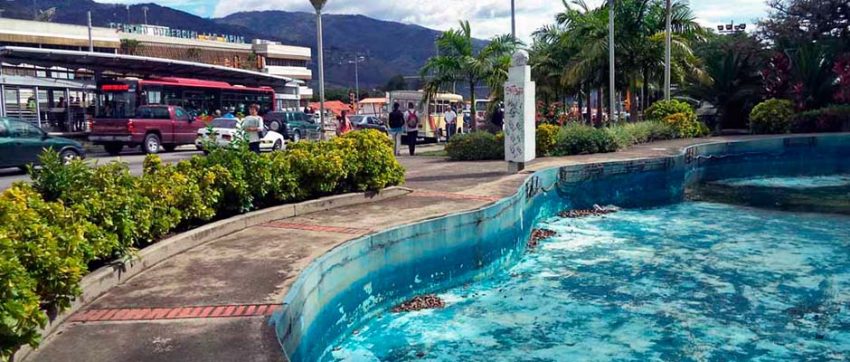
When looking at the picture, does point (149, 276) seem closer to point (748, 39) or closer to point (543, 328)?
point (543, 328)

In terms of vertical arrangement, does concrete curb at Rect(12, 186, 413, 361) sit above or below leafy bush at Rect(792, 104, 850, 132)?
below

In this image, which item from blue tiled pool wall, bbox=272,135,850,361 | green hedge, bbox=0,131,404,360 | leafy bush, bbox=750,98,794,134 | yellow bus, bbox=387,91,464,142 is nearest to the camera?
green hedge, bbox=0,131,404,360

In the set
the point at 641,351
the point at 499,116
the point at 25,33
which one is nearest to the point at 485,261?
the point at 641,351

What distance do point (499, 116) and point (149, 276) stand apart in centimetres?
2070

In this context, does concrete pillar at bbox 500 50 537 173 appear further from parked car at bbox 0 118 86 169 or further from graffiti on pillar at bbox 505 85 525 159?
parked car at bbox 0 118 86 169

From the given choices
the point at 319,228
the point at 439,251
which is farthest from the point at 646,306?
the point at 319,228

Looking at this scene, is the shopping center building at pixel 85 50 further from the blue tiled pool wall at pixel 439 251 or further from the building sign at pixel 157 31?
the blue tiled pool wall at pixel 439 251

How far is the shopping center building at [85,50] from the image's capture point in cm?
2870

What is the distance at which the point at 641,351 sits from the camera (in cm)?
705

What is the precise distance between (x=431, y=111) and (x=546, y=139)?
13550 millimetres

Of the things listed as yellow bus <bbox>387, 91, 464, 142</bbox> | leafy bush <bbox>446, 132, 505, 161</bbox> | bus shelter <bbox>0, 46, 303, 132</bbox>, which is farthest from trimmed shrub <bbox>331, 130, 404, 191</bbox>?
yellow bus <bbox>387, 91, 464, 142</bbox>

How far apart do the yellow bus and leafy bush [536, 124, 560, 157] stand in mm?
11203

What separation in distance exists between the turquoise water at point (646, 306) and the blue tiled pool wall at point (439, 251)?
281mm

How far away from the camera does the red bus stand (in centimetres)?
2689
